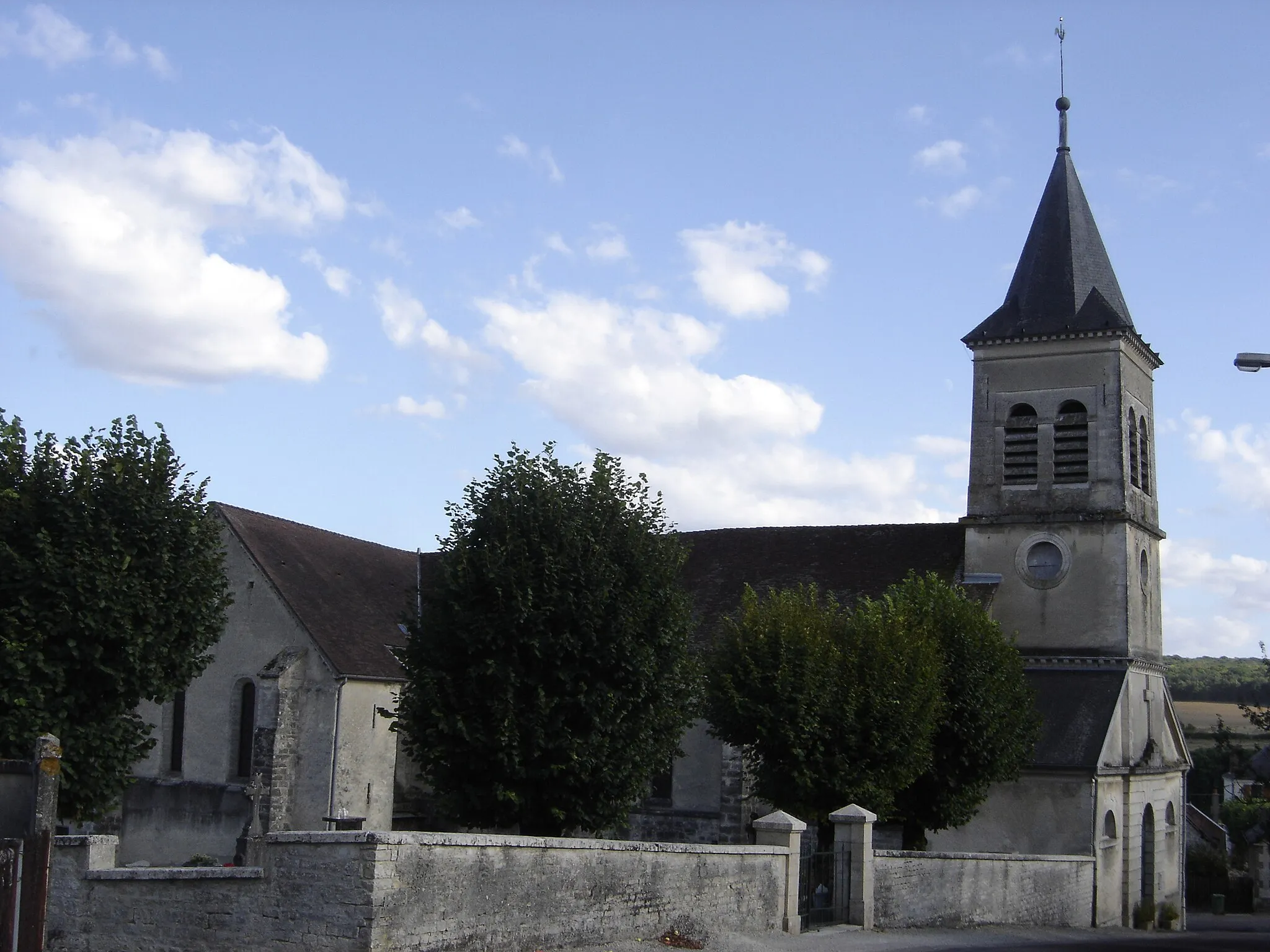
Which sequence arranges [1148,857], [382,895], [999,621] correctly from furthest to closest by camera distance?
1. [999,621]
2. [1148,857]
3. [382,895]

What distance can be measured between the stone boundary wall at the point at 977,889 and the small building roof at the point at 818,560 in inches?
309

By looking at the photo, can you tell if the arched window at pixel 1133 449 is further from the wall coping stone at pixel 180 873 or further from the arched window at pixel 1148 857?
the wall coping stone at pixel 180 873

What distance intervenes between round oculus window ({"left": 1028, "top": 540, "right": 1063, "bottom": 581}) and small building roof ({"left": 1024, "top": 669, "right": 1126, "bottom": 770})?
225 cm

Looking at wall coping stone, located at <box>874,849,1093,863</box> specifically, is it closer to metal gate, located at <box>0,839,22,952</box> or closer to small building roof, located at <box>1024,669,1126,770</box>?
small building roof, located at <box>1024,669,1126,770</box>

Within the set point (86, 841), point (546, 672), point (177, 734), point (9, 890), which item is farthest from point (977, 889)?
point (9, 890)

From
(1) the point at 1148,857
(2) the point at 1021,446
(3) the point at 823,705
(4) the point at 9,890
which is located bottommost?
(1) the point at 1148,857

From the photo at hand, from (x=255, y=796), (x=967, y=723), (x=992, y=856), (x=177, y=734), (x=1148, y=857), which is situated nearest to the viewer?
(x=992, y=856)

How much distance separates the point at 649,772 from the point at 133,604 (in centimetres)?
821

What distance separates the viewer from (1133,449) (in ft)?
109

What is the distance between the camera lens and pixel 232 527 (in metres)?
28.1

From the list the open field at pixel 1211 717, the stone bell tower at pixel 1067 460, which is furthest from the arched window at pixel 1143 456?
the open field at pixel 1211 717

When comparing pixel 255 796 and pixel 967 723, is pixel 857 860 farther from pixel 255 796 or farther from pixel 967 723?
pixel 255 796

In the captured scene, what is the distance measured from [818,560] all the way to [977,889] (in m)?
12.3

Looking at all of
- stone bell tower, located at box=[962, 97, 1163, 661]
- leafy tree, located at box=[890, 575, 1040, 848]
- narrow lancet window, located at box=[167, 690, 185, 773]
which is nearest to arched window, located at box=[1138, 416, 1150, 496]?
stone bell tower, located at box=[962, 97, 1163, 661]
